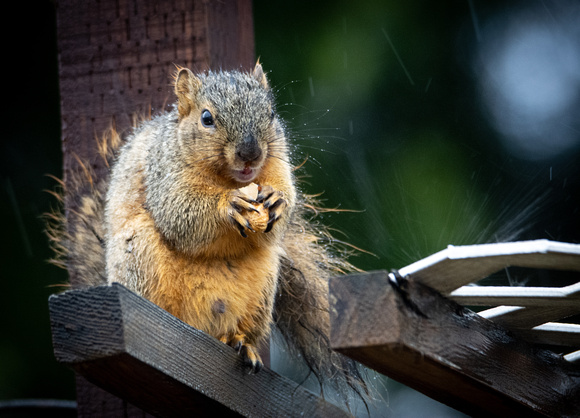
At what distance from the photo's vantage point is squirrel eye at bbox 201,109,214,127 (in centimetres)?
167

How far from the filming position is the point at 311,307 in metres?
1.80

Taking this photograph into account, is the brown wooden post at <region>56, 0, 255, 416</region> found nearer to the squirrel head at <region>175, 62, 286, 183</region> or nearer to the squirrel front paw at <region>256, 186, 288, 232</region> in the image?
the squirrel head at <region>175, 62, 286, 183</region>

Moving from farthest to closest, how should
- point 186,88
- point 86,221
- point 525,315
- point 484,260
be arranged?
point 86,221 < point 186,88 < point 525,315 < point 484,260

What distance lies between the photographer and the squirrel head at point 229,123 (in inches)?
62.5

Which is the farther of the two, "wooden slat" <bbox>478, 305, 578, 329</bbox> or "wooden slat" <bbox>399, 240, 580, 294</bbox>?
"wooden slat" <bbox>478, 305, 578, 329</bbox>

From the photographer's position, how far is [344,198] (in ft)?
8.07

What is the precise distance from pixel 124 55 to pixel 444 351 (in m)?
1.25

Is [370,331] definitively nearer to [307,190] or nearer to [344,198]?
[344,198]

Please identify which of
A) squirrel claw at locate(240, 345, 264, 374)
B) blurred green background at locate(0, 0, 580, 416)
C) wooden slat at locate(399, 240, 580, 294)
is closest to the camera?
wooden slat at locate(399, 240, 580, 294)

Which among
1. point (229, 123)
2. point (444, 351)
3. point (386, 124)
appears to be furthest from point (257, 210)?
point (386, 124)

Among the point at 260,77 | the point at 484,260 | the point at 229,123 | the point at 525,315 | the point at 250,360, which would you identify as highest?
the point at 260,77

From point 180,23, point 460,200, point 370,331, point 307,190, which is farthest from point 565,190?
point 370,331

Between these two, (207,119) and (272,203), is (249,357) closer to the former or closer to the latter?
(272,203)

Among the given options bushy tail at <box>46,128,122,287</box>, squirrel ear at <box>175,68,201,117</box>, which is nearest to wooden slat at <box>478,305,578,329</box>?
squirrel ear at <box>175,68,201,117</box>
